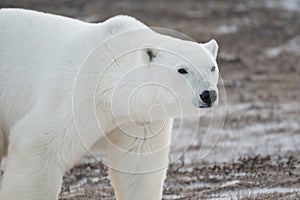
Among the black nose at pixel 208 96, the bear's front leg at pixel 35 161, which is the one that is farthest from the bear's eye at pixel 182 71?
the bear's front leg at pixel 35 161

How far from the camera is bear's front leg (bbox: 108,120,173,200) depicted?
6.17 metres

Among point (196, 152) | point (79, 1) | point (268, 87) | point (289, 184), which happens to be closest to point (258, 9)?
point (79, 1)

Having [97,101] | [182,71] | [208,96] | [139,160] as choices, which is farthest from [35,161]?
[208,96]

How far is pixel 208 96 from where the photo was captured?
545 cm

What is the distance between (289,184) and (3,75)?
10.9 ft

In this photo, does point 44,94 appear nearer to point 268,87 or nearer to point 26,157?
point 26,157

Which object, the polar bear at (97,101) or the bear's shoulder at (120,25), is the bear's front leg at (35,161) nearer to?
the polar bear at (97,101)

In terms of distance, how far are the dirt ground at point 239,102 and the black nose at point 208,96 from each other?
2.43 meters

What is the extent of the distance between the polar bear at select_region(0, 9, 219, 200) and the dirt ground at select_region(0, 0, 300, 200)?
187cm

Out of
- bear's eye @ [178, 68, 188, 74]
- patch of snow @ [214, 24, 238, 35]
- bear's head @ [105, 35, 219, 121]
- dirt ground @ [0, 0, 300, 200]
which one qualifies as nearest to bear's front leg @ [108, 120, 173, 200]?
bear's head @ [105, 35, 219, 121]

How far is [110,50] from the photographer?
610 centimetres

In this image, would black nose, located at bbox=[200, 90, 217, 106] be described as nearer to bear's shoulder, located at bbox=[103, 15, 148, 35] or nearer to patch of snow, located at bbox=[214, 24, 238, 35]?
bear's shoulder, located at bbox=[103, 15, 148, 35]

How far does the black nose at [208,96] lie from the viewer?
544 cm

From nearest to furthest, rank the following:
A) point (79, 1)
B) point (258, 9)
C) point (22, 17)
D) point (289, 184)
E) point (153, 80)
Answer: point (153, 80) → point (22, 17) → point (289, 184) → point (258, 9) → point (79, 1)
